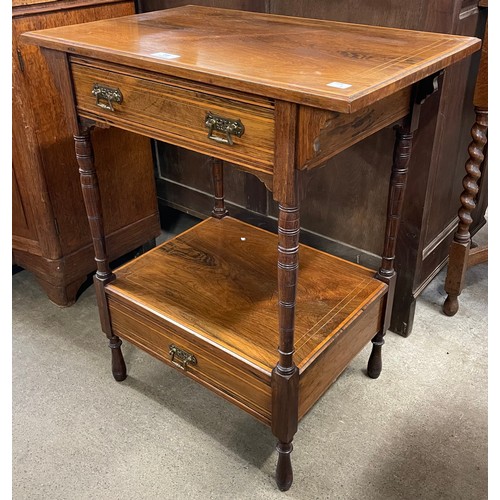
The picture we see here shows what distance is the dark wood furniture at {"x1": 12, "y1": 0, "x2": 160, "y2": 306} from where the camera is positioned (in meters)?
1.86

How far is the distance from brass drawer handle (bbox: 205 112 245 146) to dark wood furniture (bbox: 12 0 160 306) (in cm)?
97

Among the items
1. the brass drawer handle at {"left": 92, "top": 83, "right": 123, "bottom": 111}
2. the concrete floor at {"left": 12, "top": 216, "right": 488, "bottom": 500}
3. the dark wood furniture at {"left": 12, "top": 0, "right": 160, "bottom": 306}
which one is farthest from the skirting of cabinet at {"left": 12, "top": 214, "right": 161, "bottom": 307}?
the brass drawer handle at {"left": 92, "top": 83, "right": 123, "bottom": 111}

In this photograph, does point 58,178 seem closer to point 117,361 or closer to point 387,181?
point 117,361

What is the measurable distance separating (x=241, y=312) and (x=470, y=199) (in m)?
0.95

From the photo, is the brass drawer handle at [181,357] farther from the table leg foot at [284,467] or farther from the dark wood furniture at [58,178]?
the dark wood furniture at [58,178]

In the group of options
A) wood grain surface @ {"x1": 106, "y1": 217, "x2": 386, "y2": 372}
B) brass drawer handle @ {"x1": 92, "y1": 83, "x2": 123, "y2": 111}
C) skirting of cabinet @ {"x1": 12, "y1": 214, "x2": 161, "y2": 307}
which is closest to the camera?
brass drawer handle @ {"x1": 92, "y1": 83, "x2": 123, "y2": 111}

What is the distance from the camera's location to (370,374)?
1.86m

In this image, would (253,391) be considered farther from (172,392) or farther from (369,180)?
(369,180)

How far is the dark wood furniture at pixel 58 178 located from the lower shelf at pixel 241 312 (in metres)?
0.46

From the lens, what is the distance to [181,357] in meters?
1.58

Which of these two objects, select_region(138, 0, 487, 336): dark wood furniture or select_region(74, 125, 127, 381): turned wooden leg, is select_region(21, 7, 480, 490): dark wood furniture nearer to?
select_region(74, 125, 127, 381): turned wooden leg

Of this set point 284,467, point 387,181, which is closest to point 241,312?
point 284,467

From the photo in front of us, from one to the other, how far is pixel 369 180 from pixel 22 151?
1206 millimetres

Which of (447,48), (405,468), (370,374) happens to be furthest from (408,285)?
(447,48)
